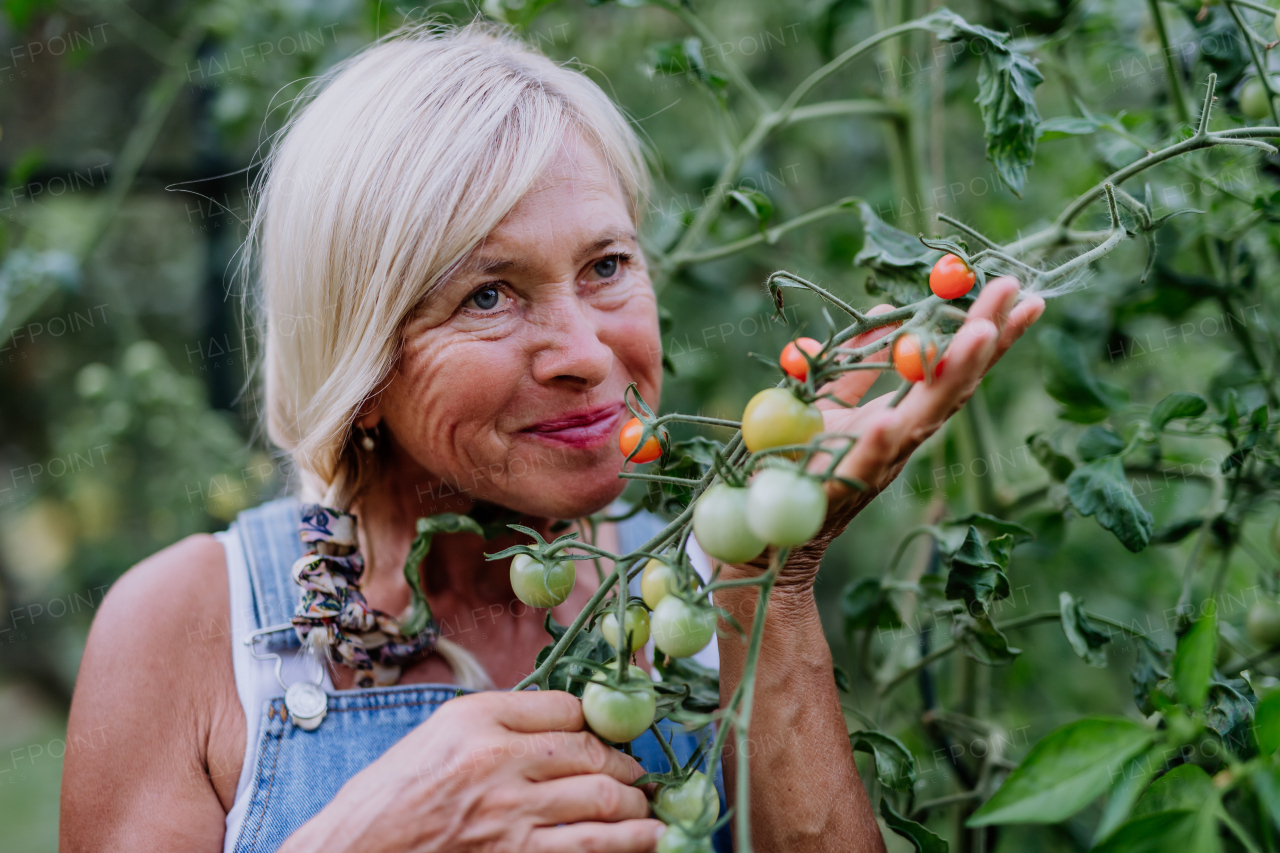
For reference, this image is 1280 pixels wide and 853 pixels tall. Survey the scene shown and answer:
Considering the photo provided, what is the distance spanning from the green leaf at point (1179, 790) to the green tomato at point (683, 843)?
0.80ft

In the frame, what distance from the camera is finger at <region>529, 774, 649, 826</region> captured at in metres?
0.62

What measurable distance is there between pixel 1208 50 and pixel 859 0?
0.42 m

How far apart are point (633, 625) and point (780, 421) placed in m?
0.19

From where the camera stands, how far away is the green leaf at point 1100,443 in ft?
2.78

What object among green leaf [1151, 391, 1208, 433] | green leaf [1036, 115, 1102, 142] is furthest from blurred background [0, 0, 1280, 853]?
green leaf [1151, 391, 1208, 433]

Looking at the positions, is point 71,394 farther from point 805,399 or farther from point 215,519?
point 805,399

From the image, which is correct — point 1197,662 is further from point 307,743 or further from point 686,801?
point 307,743

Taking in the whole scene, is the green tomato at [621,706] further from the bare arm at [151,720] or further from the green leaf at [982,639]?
the bare arm at [151,720]

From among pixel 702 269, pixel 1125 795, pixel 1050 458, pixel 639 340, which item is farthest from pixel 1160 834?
pixel 702 269

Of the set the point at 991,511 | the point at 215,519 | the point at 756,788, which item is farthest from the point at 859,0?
the point at 215,519

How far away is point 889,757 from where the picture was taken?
77 cm

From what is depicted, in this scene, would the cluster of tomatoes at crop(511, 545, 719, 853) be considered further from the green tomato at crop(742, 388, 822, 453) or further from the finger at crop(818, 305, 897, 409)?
the finger at crop(818, 305, 897, 409)

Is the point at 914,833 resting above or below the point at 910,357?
below

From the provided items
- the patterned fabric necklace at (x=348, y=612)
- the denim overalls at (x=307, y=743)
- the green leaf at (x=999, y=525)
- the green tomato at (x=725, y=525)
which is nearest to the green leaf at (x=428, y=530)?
the patterned fabric necklace at (x=348, y=612)
